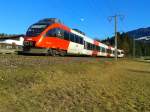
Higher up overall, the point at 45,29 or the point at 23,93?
the point at 45,29

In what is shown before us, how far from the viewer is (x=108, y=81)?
17.8m

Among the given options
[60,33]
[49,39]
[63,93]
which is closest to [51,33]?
[49,39]

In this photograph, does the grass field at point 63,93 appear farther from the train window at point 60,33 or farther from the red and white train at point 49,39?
the train window at point 60,33

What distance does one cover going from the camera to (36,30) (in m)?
32.3

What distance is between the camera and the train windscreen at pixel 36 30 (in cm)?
3188

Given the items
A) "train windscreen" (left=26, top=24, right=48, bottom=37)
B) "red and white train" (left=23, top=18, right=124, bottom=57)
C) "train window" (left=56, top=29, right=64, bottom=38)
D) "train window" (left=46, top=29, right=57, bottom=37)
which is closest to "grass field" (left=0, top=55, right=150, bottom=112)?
"red and white train" (left=23, top=18, right=124, bottom=57)

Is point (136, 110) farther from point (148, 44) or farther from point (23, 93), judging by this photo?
point (148, 44)

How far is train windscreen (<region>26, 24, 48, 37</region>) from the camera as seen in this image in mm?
31878

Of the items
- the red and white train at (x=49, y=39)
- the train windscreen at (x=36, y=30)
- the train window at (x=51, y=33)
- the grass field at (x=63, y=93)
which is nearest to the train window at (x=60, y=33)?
the red and white train at (x=49, y=39)

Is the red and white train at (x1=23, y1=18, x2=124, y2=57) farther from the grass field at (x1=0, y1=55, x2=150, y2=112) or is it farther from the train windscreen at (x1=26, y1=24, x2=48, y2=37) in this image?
the grass field at (x1=0, y1=55, x2=150, y2=112)

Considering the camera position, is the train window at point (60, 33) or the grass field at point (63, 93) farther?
the train window at point (60, 33)

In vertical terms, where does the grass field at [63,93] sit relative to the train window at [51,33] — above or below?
below

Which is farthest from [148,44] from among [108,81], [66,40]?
[108,81]

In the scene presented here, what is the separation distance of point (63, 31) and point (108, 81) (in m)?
17.9
